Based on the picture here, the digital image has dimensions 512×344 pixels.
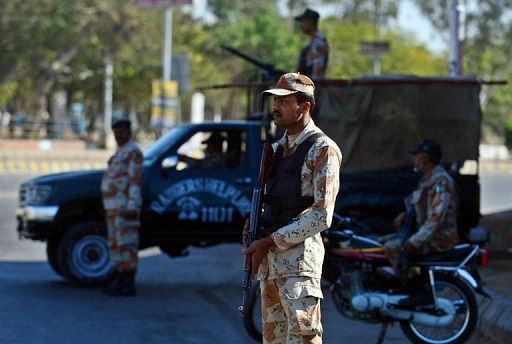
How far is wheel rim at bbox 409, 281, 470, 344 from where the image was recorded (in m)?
8.09

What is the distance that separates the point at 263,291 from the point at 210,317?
429cm

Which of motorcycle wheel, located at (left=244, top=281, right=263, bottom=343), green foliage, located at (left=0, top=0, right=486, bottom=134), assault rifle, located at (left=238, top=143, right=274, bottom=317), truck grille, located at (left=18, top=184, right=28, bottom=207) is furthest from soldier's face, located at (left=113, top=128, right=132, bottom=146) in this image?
green foliage, located at (left=0, top=0, right=486, bottom=134)

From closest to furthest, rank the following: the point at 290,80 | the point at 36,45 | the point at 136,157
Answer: the point at 290,80, the point at 136,157, the point at 36,45

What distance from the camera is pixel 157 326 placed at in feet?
30.0

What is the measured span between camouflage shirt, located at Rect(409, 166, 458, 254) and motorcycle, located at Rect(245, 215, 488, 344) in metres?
0.11

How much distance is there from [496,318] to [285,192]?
393 centimetres

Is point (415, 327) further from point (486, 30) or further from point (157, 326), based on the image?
point (486, 30)

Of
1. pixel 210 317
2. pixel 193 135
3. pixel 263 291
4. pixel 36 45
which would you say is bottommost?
pixel 210 317

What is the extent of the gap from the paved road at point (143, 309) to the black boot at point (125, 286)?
5.2 inches

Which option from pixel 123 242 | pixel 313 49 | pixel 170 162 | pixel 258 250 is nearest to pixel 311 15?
pixel 313 49

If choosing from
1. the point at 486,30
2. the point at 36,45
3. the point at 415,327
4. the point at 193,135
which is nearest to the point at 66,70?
the point at 36,45

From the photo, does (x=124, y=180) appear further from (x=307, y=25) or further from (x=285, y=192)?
(x=285, y=192)

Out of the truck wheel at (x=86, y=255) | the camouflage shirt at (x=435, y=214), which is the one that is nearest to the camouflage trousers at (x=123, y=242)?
the truck wheel at (x=86, y=255)

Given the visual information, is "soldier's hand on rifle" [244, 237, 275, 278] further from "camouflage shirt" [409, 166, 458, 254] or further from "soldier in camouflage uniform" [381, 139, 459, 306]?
"camouflage shirt" [409, 166, 458, 254]
